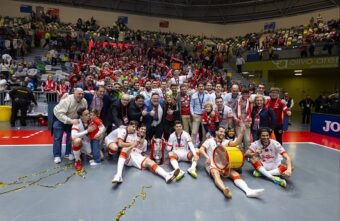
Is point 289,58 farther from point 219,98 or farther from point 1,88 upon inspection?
point 1,88

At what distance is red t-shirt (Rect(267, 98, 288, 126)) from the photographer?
6613mm

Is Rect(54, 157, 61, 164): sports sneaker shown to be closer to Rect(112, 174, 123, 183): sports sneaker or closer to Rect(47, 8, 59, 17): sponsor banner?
Rect(112, 174, 123, 183): sports sneaker

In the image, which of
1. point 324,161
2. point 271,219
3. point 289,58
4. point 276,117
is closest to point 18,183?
point 271,219

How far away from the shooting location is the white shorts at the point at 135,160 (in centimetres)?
580

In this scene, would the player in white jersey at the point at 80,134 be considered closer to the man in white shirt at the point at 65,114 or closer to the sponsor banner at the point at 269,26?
the man in white shirt at the point at 65,114

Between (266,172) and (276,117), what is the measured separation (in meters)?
1.55

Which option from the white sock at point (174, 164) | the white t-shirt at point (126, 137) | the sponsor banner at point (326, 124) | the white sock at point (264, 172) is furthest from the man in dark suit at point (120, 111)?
the sponsor banner at point (326, 124)

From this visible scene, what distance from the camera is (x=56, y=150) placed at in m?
6.34

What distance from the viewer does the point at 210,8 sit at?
1213 inches

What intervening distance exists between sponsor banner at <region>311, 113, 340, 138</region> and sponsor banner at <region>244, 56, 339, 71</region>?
4877 millimetres

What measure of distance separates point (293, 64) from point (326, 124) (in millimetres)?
9336

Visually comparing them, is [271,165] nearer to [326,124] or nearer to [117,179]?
[117,179]

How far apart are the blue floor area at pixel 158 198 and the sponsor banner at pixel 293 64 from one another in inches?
477

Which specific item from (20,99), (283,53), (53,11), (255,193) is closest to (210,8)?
(283,53)
